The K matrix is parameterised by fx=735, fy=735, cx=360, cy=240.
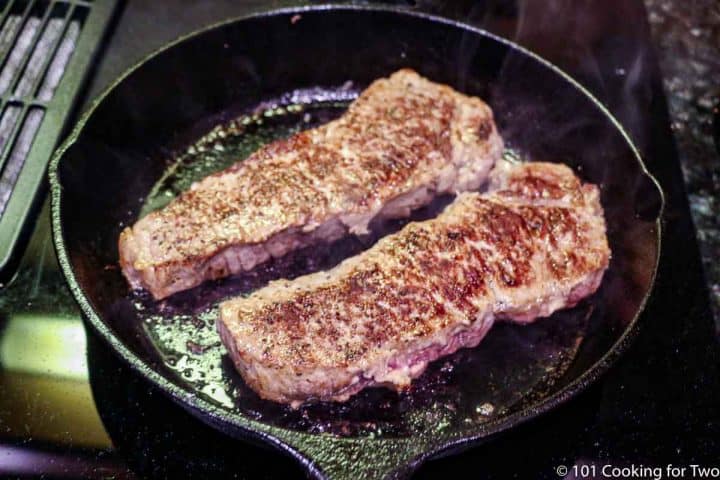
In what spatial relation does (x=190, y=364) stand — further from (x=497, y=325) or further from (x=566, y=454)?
(x=566, y=454)

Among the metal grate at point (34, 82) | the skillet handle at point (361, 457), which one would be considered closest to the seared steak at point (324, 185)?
the metal grate at point (34, 82)

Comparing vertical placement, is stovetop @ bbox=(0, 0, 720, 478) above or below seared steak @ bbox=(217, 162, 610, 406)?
below

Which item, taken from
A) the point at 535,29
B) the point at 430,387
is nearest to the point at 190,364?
the point at 430,387

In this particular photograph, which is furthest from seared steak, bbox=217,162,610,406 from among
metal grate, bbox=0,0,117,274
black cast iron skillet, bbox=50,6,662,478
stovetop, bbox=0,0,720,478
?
metal grate, bbox=0,0,117,274

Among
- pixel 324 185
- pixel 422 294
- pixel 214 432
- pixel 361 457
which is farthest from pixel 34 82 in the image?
pixel 361 457

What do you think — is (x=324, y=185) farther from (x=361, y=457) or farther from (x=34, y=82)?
(x=34, y=82)

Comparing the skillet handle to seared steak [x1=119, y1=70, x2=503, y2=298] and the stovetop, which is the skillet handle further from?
seared steak [x1=119, y1=70, x2=503, y2=298]

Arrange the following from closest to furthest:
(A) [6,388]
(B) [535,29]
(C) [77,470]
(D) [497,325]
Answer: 1. (C) [77,470]
2. (A) [6,388]
3. (D) [497,325]
4. (B) [535,29]
